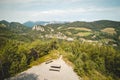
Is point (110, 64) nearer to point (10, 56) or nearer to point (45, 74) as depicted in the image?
point (45, 74)

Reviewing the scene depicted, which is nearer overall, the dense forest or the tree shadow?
the tree shadow

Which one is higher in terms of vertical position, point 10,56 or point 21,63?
point 10,56

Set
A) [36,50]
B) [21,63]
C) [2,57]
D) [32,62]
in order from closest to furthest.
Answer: [2,57] → [21,63] → [32,62] → [36,50]

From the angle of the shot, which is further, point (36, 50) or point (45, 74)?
point (36, 50)

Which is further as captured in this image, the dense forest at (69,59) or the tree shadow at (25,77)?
the dense forest at (69,59)

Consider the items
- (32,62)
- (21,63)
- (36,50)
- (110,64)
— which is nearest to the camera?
(21,63)

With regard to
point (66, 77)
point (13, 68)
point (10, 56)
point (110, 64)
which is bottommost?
point (110, 64)

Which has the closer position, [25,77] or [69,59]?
[25,77]

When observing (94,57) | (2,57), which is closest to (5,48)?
(2,57)

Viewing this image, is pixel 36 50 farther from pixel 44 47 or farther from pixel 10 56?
pixel 10 56

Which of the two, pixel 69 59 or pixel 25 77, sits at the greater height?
pixel 25 77
